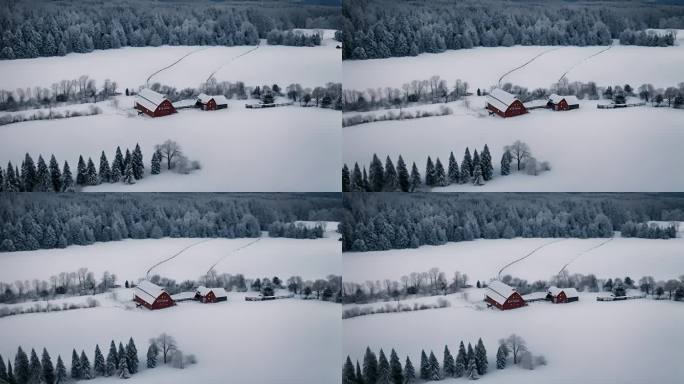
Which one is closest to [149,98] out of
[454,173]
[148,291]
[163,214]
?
[163,214]

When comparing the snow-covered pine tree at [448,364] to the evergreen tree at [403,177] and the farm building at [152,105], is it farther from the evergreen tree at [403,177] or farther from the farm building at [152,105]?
the farm building at [152,105]

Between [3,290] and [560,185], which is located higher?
[560,185]

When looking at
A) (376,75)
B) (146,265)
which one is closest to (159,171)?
(146,265)

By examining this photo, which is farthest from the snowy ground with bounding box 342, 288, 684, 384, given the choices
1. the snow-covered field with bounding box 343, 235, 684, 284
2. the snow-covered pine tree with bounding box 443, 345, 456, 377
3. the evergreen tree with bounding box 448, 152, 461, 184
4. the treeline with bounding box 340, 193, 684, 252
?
the evergreen tree with bounding box 448, 152, 461, 184

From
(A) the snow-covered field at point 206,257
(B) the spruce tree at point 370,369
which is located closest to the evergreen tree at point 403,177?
(A) the snow-covered field at point 206,257

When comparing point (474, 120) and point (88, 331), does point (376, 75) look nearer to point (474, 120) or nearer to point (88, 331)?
point (474, 120)

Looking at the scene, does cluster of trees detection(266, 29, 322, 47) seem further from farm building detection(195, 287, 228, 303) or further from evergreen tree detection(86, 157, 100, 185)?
farm building detection(195, 287, 228, 303)
